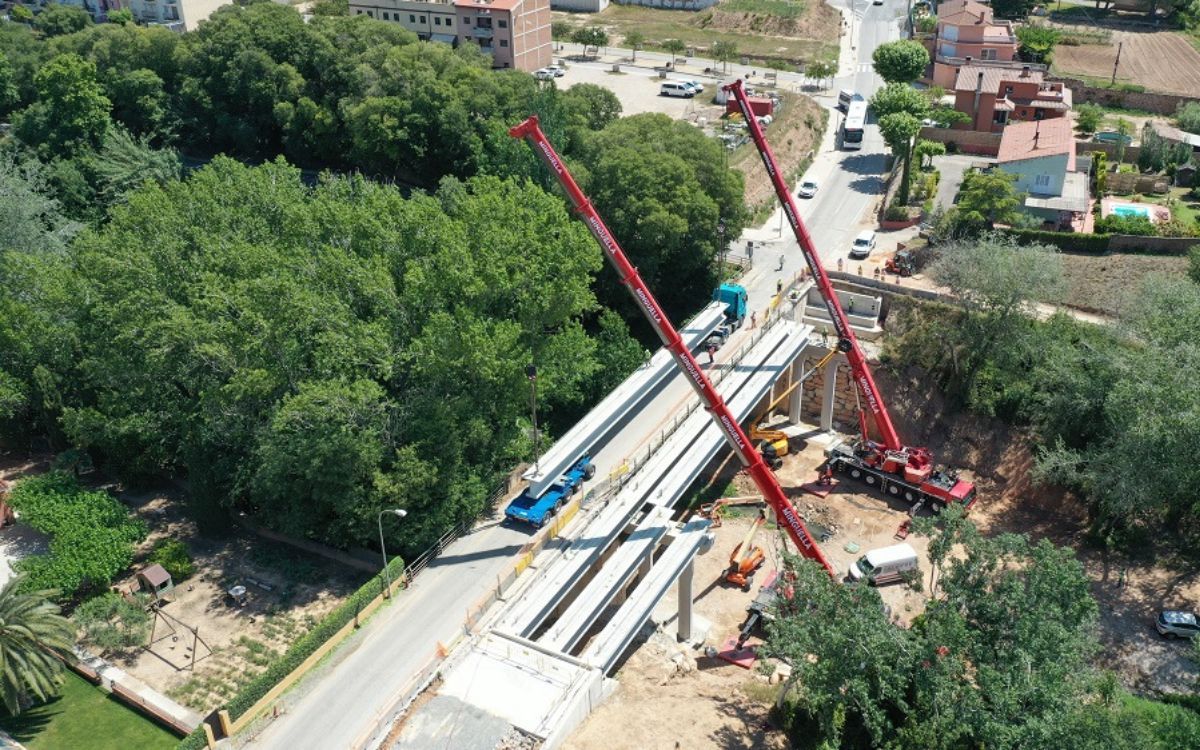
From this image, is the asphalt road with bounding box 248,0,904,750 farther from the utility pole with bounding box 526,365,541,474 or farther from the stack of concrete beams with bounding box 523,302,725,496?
the utility pole with bounding box 526,365,541,474

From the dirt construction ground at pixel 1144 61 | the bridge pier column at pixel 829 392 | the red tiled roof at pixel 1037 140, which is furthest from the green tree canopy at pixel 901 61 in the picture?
the bridge pier column at pixel 829 392

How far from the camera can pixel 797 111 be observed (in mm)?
103125

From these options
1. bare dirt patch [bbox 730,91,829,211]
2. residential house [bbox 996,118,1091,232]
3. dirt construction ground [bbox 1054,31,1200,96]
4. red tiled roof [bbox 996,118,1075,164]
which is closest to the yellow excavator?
bare dirt patch [bbox 730,91,829,211]

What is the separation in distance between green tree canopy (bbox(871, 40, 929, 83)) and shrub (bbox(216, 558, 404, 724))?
8136 cm

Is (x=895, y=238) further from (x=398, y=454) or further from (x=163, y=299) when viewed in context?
(x=163, y=299)

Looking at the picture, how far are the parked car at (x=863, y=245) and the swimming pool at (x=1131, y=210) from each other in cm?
1987

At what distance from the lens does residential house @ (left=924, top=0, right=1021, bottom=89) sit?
352 ft

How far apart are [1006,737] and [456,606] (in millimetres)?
24201

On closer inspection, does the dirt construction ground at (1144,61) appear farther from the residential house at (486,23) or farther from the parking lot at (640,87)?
the residential house at (486,23)

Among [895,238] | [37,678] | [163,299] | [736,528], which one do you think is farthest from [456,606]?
[895,238]

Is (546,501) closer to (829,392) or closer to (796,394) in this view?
(796,394)

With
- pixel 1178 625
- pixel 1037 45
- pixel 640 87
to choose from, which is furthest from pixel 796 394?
pixel 1037 45

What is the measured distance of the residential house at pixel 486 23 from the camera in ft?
383

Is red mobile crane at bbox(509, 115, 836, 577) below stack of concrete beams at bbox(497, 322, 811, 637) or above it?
above
